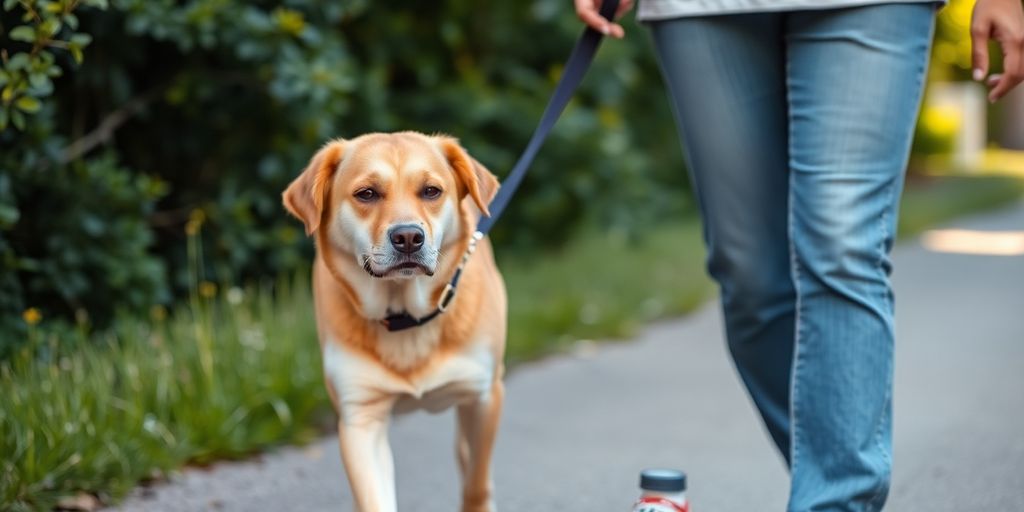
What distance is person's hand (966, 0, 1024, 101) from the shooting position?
2.63m

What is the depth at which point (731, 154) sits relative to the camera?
115 inches

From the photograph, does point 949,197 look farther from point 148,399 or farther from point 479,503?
point 479,503

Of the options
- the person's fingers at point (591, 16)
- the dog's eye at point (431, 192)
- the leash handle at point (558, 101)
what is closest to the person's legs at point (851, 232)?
the person's fingers at point (591, 16)

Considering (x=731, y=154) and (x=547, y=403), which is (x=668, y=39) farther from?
(x=547, y=403)

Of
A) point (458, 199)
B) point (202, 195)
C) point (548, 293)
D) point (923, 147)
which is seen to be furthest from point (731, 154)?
point (923, 147)

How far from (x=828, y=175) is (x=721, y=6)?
46 centimetres

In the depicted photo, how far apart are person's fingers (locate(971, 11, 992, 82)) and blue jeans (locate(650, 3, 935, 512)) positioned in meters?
0.10

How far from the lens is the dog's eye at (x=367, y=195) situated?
282 centimetres

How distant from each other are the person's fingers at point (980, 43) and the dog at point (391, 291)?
3.64 feet

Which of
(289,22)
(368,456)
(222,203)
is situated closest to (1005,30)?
(368,456)

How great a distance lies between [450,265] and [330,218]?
0.30 metres

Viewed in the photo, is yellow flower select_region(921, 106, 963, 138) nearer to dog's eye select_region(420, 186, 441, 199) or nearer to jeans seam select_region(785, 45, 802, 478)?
jeans seam select_region(785, 45, 802, 478)

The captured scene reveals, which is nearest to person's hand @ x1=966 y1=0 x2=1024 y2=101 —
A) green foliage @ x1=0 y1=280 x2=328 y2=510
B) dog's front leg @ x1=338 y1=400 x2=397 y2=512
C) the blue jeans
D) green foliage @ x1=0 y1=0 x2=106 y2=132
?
the blue jeans

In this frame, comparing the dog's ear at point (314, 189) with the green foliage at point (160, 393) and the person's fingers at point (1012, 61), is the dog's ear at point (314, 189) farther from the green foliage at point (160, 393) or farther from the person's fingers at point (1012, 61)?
the person's fingers at point (1012, 61)
